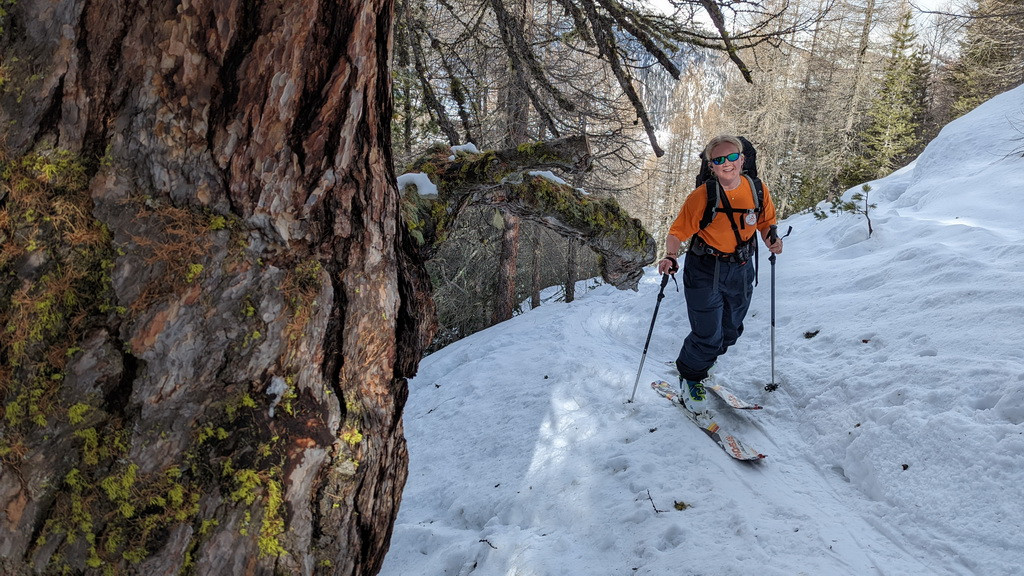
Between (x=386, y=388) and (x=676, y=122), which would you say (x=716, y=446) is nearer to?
(x=386, y=388)

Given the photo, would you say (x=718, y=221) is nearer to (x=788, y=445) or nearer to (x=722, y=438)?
(x=722, y=438)

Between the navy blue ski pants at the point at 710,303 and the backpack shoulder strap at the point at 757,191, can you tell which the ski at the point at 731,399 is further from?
the backpack shoulder strap at the point at 757,191

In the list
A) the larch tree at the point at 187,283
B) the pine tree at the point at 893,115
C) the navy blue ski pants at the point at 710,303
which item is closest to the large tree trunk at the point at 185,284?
the larch tree at the point at 187,283

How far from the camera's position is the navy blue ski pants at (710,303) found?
4.03 metres

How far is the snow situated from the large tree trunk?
6.99ft

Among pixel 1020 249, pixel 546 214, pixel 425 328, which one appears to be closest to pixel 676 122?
pixel 1020 249

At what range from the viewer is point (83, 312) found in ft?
3.98

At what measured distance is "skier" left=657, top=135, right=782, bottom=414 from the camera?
3885 millimetres

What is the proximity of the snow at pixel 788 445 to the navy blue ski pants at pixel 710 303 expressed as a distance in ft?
1.82

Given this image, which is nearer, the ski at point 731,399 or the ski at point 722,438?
the ski at point 722,438

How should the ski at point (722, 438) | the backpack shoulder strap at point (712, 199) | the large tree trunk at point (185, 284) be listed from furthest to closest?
the backpack shoulder strap at point (712, 199) → the ski at point (722, 438) → the large tree trunk at point (185, 284)

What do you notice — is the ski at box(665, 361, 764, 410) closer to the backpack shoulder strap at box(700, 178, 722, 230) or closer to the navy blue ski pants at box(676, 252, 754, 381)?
the navy blue ski pants at box(676, 252, 754, 381)

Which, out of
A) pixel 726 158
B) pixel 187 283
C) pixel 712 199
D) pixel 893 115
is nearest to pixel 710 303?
pixel 712 199

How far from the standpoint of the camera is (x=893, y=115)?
2172 centimetres
